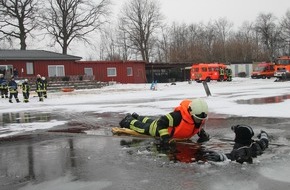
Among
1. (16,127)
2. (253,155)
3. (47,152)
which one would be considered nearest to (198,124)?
(253,155)

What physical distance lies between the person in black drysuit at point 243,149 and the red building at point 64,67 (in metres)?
33.9

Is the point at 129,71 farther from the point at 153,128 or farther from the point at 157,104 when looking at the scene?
the point at 153,128

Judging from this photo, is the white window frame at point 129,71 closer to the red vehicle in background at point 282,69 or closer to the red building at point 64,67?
the red building at point 64,67

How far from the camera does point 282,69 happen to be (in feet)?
155

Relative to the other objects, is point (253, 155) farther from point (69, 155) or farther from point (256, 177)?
point (69, 155)

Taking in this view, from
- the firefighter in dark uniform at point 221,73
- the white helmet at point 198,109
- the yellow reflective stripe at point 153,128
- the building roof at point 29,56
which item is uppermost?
the building roof at point 29,56

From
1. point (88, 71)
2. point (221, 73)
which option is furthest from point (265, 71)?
point (88, 71)

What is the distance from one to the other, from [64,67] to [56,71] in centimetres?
104

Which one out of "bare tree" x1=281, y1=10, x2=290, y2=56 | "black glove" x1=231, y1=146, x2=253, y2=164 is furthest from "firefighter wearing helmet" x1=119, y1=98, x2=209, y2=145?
"bare tree" x1=281, y1=10, x2=290, y2=56

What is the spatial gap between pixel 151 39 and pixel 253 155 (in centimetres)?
7415

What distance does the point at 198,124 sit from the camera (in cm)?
763

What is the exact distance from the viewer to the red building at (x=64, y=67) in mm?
41438

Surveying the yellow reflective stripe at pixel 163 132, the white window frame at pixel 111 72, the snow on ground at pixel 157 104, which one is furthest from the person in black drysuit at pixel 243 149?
the white window frame at pixel 111 72

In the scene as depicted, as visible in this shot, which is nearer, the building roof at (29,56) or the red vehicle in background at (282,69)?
the building roof at (29,56)
